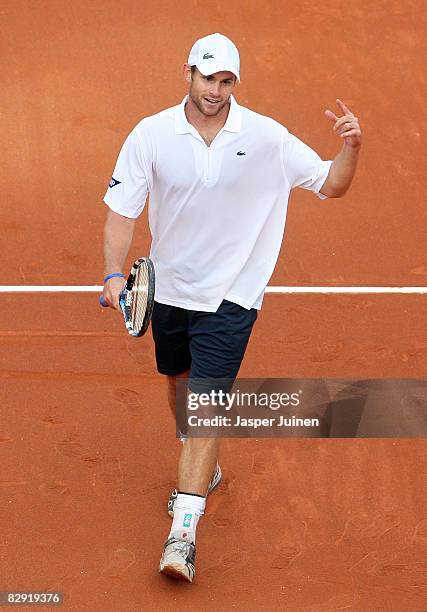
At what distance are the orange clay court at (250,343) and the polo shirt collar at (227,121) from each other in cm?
207

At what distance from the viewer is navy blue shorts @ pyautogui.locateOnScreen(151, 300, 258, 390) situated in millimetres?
5805

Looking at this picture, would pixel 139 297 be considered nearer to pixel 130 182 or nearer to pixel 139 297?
pixel 139 297

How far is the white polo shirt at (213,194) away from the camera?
5.63m

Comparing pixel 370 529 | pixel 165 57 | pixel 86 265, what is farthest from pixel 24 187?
pixel 370 529

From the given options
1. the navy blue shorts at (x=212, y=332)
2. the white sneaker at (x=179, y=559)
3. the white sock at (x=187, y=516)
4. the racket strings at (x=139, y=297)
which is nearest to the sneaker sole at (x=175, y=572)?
the white sneaker at (x=179, y=559)

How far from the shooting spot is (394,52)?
11.4 metres

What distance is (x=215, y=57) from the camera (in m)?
5.53

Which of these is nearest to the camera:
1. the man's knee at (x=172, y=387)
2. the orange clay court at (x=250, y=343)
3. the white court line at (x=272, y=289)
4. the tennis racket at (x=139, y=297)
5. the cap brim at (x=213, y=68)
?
the tennis racket at (x=139, y=297)

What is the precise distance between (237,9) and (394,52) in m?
1.70

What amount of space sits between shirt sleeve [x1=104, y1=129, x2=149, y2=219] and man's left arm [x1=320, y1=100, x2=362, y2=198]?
0.91 m

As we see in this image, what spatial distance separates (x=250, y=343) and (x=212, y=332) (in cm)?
209

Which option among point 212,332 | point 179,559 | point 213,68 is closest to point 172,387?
point 212,332

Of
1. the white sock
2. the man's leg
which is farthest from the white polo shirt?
the white sock

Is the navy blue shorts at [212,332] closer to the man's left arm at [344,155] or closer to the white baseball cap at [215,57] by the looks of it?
the man's left arm at [344,155]
